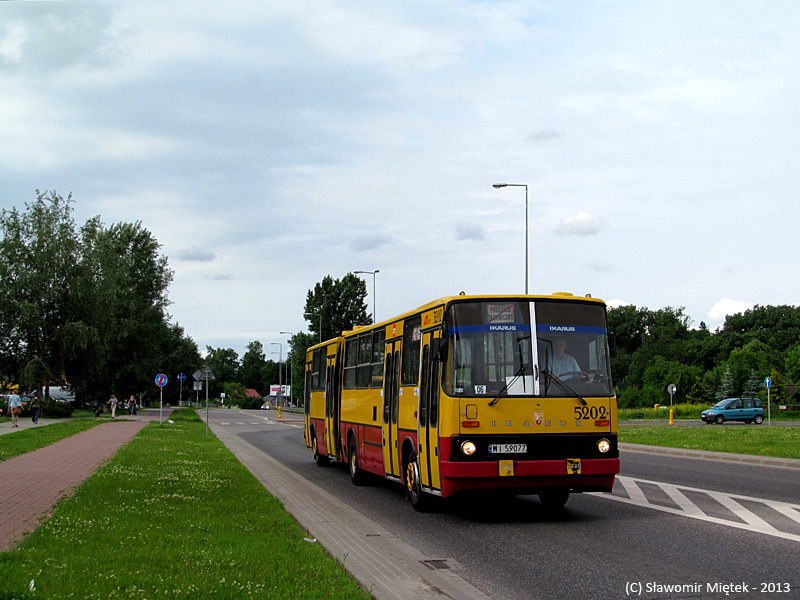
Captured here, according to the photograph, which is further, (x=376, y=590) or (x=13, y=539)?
(x=13, y=539)

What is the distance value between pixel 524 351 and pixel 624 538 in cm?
264

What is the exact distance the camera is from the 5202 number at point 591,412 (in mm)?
11180

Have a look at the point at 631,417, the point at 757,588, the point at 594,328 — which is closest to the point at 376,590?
the point at 757,588

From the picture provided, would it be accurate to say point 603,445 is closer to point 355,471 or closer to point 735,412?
point 355,471

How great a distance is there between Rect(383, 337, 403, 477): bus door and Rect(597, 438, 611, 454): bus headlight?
339 centimetres

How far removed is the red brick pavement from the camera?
9938mm

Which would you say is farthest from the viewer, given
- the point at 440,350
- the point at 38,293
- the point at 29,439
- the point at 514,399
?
the point at 38,293

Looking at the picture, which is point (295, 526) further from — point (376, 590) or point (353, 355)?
point (353, 355)

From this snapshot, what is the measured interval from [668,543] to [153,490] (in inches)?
302

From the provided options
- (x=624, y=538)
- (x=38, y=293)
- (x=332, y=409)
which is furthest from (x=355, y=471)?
(x=38, y=293)

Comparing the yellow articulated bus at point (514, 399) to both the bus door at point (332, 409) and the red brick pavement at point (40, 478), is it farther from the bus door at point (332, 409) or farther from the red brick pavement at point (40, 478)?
the bus door at point (332, 409)

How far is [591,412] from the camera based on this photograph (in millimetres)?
11227

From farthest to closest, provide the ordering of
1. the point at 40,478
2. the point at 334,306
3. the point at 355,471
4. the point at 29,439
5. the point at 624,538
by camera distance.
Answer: the point at 334,306, the point at 29,439, the point at 355,471, the point at 40,478, the point at 624,538

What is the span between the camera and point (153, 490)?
13344 millimetres
